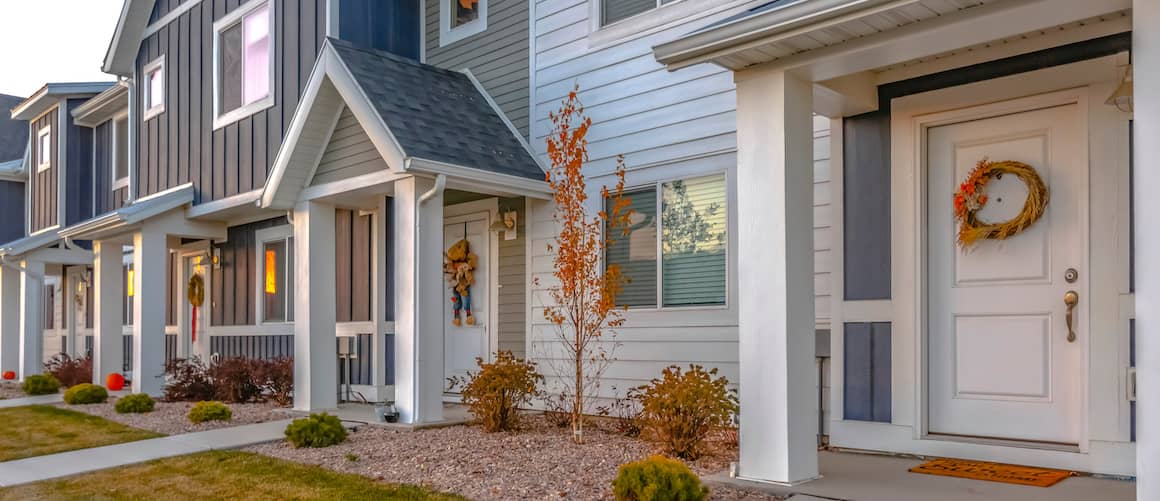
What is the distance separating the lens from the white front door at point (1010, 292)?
5.47 meters

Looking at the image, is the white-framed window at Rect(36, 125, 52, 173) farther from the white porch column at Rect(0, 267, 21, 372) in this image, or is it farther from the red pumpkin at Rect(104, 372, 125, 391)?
the red pumpkin at Rect(104, 372, 125, 391)

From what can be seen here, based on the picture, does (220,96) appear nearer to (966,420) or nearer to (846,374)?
(846,374)

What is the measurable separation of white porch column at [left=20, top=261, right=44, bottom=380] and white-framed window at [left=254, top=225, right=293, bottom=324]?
261 inches

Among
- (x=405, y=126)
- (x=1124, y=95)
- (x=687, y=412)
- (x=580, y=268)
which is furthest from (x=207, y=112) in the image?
(x=1124, y=95)

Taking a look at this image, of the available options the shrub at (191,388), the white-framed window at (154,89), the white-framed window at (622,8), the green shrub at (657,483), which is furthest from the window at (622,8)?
the white-framed window at (154,89)

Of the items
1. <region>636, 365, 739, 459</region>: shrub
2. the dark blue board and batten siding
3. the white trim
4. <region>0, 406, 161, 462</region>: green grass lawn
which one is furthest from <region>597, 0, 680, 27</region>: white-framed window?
the white trim

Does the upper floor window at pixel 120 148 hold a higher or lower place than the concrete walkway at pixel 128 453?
higher

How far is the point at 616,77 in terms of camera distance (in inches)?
337

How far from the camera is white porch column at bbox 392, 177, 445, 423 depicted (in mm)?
8031

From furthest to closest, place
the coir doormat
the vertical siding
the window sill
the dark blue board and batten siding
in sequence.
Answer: the window sill, the dark blue board and batten siding, the vertical siding, the coir doormat

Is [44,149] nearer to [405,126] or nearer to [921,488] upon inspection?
[405,126]

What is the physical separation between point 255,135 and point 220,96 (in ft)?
4.30

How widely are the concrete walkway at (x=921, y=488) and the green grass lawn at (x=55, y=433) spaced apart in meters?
5.79

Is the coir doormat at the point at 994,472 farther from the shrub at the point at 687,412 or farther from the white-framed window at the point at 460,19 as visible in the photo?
the white-framed window at the point at 460,19
